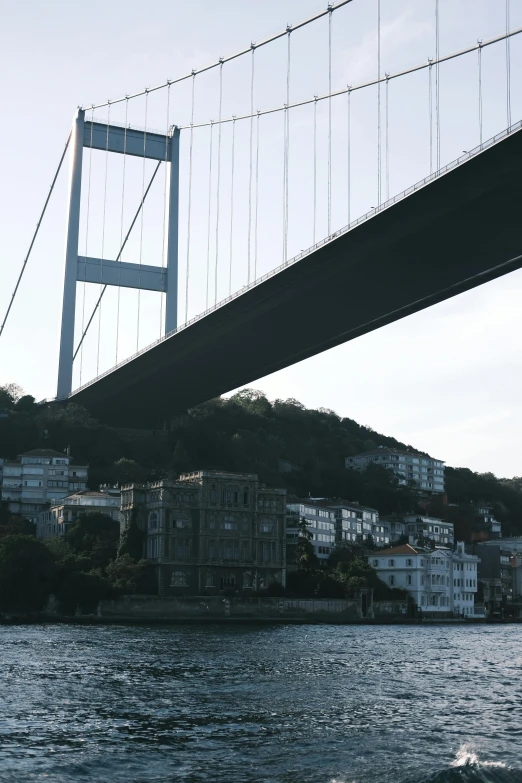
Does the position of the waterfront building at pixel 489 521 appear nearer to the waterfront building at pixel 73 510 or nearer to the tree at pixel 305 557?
the tree at pixel 305 557

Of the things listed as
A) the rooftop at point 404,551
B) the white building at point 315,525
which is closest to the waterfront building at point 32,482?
the white building at point 315,525

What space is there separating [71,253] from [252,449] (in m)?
37.3

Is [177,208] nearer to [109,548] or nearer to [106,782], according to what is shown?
[109,548]

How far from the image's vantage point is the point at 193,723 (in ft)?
81.8

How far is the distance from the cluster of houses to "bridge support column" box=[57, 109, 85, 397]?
1129 centimetres

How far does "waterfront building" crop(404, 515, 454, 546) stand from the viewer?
124750 millimetres

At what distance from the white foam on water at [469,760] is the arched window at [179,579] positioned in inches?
2507

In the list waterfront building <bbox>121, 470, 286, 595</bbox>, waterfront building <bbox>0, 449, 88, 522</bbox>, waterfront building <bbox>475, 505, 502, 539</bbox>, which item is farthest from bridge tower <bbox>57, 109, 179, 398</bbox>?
waterfront building <bbox>475, 505, 502, 539</bbox>

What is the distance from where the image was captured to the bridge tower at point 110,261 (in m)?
92.9

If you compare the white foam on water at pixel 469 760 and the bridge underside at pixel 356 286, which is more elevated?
the bridge underside at pixel 356 286

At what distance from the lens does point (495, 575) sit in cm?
11900

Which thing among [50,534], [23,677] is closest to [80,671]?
[23,677]

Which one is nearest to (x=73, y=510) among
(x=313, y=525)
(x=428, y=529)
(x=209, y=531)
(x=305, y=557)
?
(x=209, y=531)

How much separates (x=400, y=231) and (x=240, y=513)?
3137 centimetres
